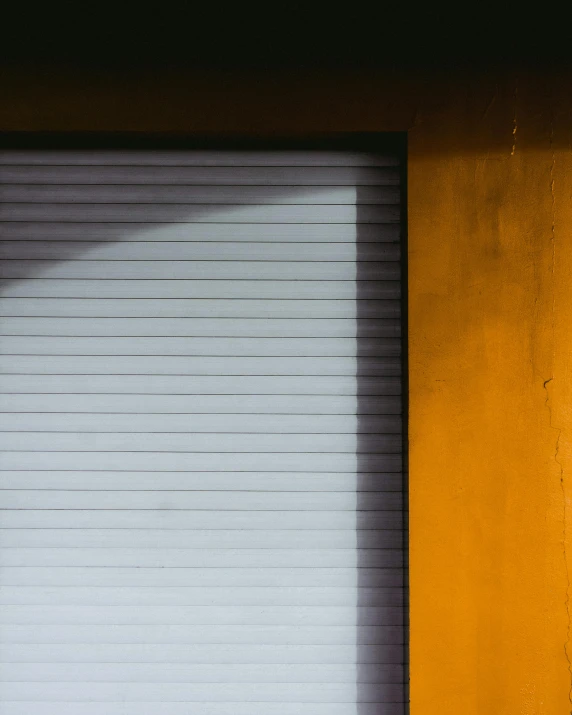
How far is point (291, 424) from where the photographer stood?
7.88 ft

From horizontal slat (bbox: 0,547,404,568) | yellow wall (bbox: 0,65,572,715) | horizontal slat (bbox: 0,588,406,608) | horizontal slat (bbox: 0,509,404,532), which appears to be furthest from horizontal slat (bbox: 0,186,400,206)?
horizontal slat (bbox: 0,588,406,608)

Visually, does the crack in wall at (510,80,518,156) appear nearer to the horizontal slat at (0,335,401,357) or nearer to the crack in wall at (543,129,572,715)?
the crack in wall at (543,129,572,715)

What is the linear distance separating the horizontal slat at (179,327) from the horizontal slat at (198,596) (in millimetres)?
1252

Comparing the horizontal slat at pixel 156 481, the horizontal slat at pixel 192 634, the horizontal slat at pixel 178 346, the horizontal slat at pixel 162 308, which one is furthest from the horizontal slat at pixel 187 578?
the horizontal slat at pixel 162 308

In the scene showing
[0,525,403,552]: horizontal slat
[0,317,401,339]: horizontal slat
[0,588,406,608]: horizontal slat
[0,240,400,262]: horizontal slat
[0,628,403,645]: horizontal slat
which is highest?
[0,240,400,262]: horizontal slat

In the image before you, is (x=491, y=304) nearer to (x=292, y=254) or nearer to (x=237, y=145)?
(x=292, y=254)

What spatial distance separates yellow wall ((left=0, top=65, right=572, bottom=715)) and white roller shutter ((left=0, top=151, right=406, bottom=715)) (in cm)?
19

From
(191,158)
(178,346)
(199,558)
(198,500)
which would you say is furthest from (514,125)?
(199,558)

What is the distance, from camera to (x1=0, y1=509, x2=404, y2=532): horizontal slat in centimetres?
237

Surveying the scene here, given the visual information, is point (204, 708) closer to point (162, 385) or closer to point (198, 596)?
point (198, 596)

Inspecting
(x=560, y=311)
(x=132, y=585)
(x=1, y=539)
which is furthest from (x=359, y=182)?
(x=1, y=539)

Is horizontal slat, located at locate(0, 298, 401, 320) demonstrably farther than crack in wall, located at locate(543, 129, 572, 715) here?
Yes

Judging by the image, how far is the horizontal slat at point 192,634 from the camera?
7.73ft

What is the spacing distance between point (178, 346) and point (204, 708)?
178 cm
